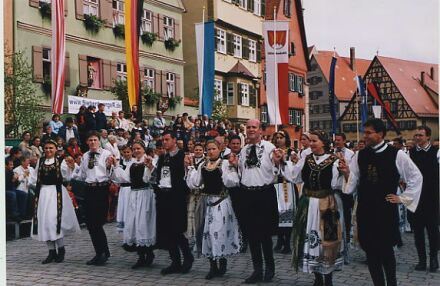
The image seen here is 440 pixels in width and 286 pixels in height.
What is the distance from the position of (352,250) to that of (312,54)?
5245 centimetres

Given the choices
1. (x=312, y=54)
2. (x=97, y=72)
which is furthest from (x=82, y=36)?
(x=312, y=54)

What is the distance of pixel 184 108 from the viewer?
28.3 metres

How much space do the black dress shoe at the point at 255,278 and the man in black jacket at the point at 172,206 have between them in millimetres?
926

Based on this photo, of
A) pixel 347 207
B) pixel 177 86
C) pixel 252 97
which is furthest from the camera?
pixel 252 97

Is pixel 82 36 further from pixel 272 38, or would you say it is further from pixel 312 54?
pixel 312 54

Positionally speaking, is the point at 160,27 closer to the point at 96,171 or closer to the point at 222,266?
the point at 96,171

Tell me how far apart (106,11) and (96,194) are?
1624 cm

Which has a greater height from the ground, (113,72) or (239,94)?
(239,94)

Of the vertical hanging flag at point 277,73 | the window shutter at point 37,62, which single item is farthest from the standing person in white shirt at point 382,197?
the window shutter at point 37,62

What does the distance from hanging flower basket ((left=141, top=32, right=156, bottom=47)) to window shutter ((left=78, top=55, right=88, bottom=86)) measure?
13.5 ft

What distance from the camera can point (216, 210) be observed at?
24.5 feet

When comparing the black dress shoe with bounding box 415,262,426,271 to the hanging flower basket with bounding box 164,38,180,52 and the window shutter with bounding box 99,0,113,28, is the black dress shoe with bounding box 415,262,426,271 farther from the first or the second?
the hanging flower basket with bounding box 164,38,180,52

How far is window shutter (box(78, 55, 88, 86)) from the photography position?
72.0 ft

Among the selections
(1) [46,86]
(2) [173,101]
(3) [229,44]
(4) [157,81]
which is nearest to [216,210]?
(1) [46,86]
